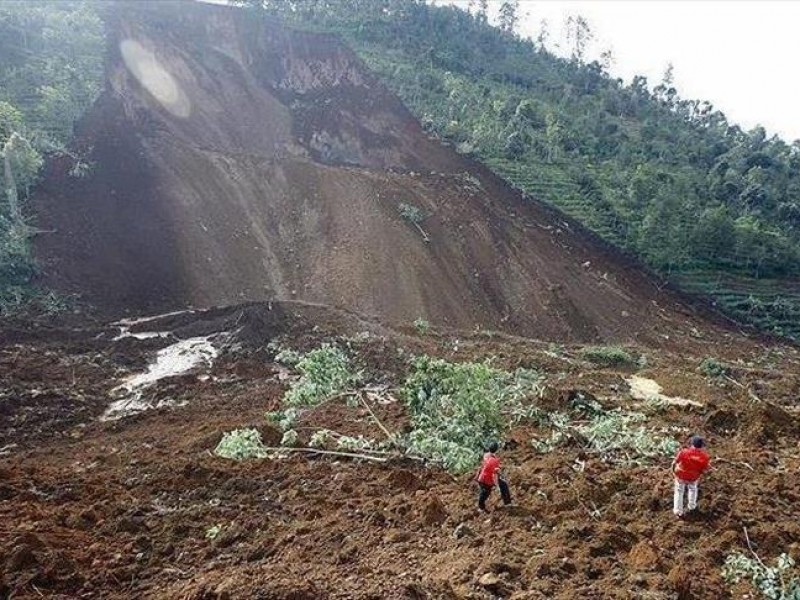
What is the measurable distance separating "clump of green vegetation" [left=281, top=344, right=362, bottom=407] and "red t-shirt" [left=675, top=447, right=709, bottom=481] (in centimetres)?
681

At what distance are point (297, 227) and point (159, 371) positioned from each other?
13.6 m

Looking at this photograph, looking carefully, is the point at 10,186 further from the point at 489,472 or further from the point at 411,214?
the point at 489,472

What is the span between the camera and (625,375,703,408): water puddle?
14553 mm

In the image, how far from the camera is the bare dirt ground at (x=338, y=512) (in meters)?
6.19

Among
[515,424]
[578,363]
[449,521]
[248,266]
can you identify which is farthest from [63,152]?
[449,521]

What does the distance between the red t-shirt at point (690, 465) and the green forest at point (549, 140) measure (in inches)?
765

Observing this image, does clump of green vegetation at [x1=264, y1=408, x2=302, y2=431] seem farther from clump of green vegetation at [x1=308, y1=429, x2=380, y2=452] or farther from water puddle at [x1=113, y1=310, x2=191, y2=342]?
water puddle at [x1=113, y1=310, x2=191, y2=342]

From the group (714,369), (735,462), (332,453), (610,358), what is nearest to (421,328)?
(610,358)

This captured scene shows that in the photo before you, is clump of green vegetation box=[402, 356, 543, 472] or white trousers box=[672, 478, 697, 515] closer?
white trousers box=[672, 478, 697, 515]

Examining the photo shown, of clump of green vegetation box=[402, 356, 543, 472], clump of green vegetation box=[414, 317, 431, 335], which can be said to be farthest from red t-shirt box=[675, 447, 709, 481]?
clump of green vegetation box=[414, 317, 431, 335]

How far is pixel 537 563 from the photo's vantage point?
6219 mm

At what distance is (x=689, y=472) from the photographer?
7.11 meters

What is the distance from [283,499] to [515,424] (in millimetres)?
4529

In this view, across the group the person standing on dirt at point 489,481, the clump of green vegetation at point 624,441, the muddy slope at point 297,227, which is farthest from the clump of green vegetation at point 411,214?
the person standing on dirt at point 489,481
